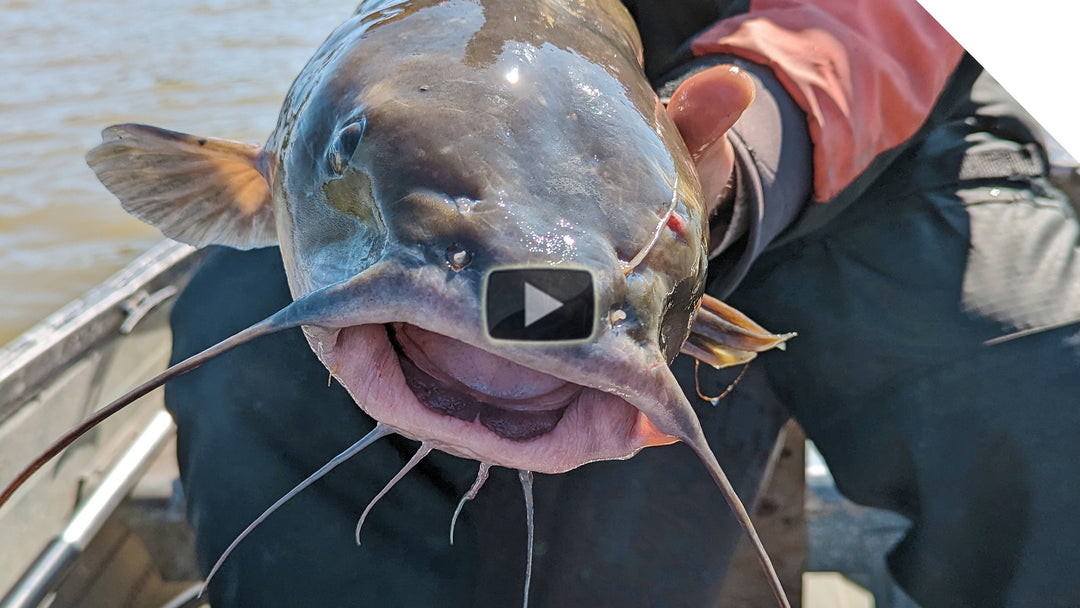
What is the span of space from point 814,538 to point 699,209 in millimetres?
1796

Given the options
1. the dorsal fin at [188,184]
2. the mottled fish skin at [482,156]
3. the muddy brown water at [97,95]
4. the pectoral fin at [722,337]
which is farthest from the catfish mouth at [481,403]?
the muddy brown water at [97,95]

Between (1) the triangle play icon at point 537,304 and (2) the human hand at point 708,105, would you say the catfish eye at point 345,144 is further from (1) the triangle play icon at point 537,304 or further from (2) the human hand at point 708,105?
(2) the human hand at point 708,105

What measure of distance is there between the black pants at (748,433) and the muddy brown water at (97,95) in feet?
8.73

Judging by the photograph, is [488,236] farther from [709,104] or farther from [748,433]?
[748,433]

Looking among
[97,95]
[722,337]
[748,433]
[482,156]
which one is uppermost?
[482,156]

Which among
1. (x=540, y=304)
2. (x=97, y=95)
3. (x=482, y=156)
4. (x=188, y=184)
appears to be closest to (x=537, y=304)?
(x=540, y=304)

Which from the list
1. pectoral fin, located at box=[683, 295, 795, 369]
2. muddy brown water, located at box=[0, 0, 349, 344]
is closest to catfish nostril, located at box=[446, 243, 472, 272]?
pectoral fin, located at box=[683, 295, 795, 369]

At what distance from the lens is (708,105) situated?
129cm

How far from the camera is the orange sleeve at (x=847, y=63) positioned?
1.63 metres

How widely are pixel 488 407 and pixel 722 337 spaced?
1.56 feet

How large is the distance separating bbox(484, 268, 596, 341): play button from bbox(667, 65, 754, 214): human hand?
0.54m

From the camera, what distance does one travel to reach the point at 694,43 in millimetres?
1711

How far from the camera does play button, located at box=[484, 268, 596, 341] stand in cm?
81

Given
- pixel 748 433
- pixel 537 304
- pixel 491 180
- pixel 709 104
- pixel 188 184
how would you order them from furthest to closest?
1. pixel 748 433
2. pixel 188 184
3. pixel 709 104
4. pixel 491 180
5. pixel 537 304
